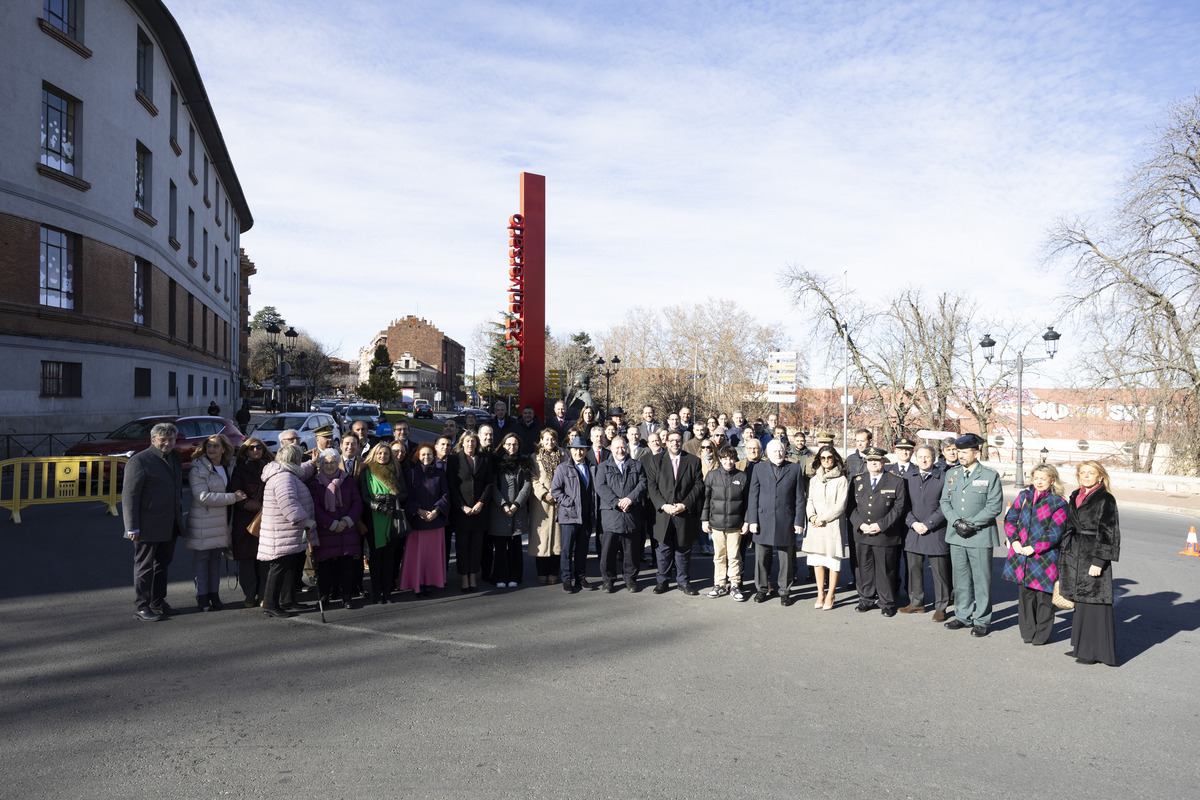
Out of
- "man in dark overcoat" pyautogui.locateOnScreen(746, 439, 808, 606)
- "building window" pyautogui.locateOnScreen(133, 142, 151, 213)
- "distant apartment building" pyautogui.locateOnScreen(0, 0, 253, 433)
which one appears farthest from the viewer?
"building window" pyautogui.locateOnScreen(133, 142, 151, 213)

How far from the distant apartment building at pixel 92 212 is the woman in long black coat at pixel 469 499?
17.5 meters

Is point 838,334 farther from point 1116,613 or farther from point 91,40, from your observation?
point 91,40

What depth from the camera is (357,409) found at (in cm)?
3509

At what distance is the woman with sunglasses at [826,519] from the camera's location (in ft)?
25.0

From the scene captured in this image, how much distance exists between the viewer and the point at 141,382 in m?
25.9

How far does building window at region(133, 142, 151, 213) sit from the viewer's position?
26141mm

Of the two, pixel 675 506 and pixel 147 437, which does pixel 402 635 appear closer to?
pixel 675 506

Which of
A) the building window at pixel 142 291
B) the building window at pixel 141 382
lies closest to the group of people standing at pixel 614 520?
the building window at pixel 141 382

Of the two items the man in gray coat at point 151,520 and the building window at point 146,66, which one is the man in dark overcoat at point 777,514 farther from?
the building window at point 146,66

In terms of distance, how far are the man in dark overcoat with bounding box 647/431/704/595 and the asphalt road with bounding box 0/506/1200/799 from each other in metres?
0.82

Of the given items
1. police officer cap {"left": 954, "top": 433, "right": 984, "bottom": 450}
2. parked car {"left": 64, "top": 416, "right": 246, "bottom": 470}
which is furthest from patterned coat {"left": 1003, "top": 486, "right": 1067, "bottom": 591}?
parked car {"left": 64, "top": 416, "right": 246, "bottom": 470}

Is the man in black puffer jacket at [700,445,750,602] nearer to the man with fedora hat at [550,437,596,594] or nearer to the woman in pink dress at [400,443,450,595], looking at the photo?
the man with fedora hat at [550,437,596,594]

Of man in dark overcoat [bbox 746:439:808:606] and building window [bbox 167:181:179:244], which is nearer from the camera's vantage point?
man in dark overcoat [bbox 746:439:808:606]

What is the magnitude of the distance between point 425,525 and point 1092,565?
255 inches
